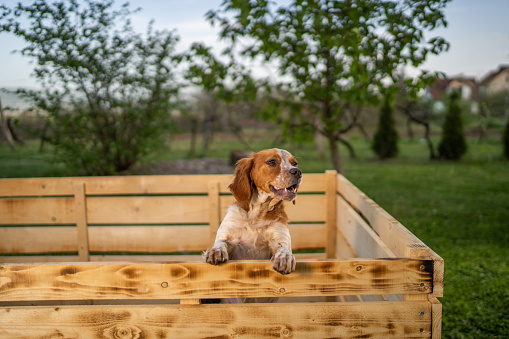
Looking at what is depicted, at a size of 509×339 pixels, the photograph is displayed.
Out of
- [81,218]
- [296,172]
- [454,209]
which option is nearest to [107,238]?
[81,218]

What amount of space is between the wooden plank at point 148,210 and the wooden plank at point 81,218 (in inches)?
2.2

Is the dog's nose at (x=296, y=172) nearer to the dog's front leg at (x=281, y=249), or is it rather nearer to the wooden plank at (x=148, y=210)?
the dog's front leg at (x=281, y=249)

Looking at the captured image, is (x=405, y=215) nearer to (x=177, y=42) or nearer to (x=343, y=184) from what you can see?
(x=343, y=184)

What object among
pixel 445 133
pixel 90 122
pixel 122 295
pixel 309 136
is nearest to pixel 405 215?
pixel 309 136

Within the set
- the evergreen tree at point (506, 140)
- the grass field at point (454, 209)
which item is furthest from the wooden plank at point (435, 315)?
the evergreen tree at point (506, 140)

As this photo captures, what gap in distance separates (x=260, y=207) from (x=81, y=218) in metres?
2.09

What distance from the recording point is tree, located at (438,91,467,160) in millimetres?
13484

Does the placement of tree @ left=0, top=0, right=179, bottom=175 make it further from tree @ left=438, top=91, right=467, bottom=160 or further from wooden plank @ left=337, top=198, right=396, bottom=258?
tree @ left=438, top=91, right=467, bottom=160

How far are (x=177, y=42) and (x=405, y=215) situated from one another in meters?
4.83

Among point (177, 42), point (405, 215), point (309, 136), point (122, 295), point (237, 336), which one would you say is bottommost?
point (405, 215)

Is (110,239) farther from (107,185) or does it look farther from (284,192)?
(284,192)

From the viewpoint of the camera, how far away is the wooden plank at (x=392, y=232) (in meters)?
1.86

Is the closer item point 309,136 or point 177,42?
point 309,136

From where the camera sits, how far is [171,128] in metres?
7.16
